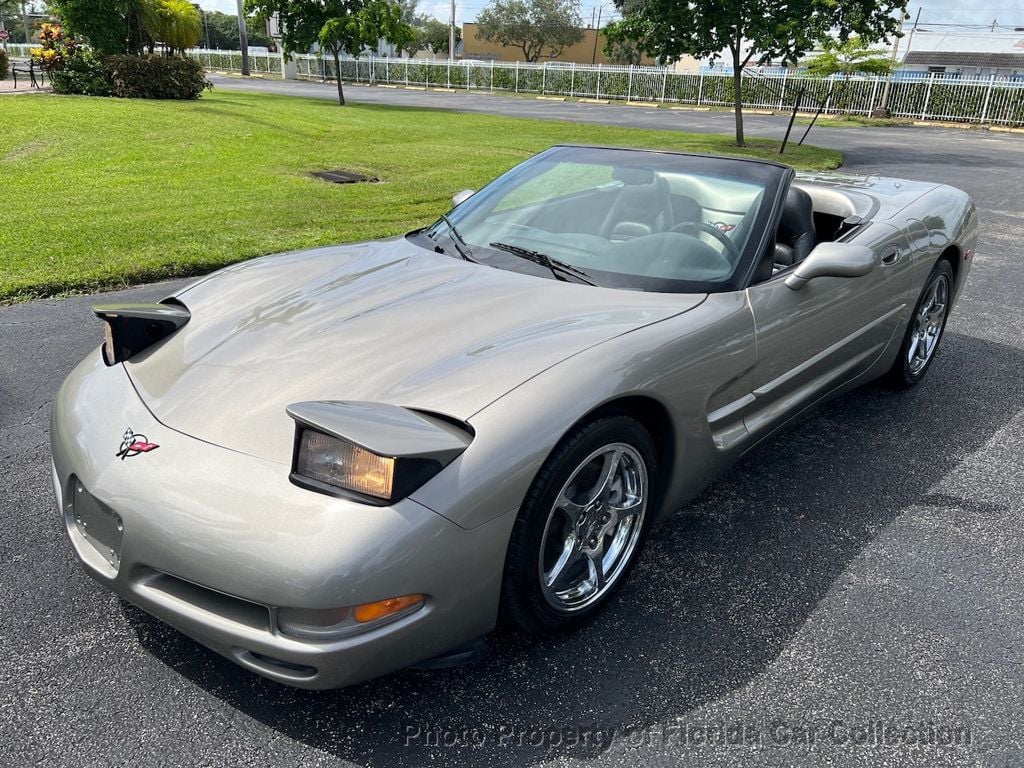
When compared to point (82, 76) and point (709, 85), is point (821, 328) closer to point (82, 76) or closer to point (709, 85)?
point (82, 76)

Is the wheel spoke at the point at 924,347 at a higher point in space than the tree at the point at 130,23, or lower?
lower

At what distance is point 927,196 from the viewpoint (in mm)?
4223

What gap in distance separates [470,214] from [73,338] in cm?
A: 264

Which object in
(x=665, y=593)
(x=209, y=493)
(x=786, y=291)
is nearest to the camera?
(x=209, y=493)

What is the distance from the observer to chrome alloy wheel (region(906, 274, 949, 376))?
4160 millimetres

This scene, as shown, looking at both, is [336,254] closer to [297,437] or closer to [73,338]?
[297,437]

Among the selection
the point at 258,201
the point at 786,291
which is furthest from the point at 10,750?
the point at 258,201

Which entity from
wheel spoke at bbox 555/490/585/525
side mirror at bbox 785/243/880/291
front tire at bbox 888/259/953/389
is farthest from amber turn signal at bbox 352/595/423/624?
front tire at bbox 888/259/953/389

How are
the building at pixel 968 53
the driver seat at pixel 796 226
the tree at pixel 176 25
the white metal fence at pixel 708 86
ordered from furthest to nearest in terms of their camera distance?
the building at pixel 968 53 → the white metal fence at pixel 708 86 → the tree at pixel 176 25 → the driver seat at pixel 796 226

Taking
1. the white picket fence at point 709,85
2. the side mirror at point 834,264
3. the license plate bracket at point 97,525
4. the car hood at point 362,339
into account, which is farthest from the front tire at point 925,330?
the white picket fence at point 709,85

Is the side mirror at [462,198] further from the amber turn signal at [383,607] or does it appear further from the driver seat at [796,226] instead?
the amber turn signal at [383,607]

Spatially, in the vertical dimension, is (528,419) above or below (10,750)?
above

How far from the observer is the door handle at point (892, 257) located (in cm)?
359

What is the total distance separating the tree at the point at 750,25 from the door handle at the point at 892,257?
1252cm
